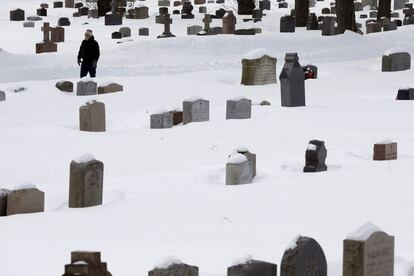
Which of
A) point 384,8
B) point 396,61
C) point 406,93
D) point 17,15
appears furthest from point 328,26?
point 406,93

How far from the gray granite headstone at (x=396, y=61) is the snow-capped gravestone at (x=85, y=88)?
6.69 metres

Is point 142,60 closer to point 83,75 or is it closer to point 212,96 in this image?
point 83,75

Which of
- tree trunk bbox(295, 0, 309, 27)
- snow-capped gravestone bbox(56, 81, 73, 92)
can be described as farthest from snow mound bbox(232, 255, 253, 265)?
tree trunk bbox(295, 0, 309, 27)

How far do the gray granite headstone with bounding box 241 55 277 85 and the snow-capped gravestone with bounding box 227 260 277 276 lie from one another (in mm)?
15401

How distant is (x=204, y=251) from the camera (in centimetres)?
948

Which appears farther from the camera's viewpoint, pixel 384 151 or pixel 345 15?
pixel 345 15

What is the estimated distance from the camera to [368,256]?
27.5 ft

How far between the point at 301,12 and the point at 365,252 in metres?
30.2

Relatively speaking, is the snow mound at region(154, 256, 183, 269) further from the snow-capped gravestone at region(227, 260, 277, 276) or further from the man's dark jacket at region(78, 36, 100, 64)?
the man's dark jacket at region(78, 36, 100, 64)

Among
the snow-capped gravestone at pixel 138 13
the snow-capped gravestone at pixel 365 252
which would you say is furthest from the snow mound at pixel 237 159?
the snow-capped gravestone at pixel 138 13

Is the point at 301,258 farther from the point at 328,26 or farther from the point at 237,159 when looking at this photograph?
the point at 328,26

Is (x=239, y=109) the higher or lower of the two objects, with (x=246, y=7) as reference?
lower

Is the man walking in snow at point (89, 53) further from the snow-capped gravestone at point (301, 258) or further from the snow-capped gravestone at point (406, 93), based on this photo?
the snow-capped gravestone at point (301, 258)

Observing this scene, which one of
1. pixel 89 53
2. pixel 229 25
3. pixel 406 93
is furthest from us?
pixel 229 25
